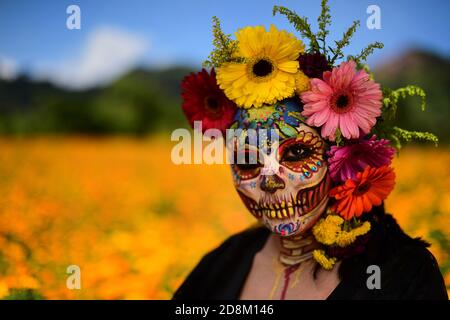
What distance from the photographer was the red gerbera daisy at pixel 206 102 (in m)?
2.20

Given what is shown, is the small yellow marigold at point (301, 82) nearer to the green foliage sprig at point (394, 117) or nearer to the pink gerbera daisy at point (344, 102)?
the pink gerbera daisy at point (344, 102)

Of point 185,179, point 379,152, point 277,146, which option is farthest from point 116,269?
point 185,179

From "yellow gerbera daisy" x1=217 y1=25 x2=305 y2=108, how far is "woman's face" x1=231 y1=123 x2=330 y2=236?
0.19 meters

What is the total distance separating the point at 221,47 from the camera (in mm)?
2109

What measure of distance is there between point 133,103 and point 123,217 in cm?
988

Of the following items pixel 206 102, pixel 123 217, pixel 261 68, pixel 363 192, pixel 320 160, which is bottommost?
pixel 123 217

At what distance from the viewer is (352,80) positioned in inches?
76.3

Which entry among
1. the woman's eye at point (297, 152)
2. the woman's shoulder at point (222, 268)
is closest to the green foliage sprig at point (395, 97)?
the woman's eye at point (297, 152)

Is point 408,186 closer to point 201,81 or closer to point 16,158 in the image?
point 201,81

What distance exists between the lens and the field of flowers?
2939mm

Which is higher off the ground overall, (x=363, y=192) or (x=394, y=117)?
(x=394, y=117)

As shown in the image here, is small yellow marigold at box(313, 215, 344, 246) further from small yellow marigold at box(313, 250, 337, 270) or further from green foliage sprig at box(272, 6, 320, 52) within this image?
green foliage sprig at box(272, 6, 320, 52)

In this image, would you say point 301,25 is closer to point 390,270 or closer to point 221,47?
point 221,47

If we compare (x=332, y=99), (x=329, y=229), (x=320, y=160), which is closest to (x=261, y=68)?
(x=332, y=99)
